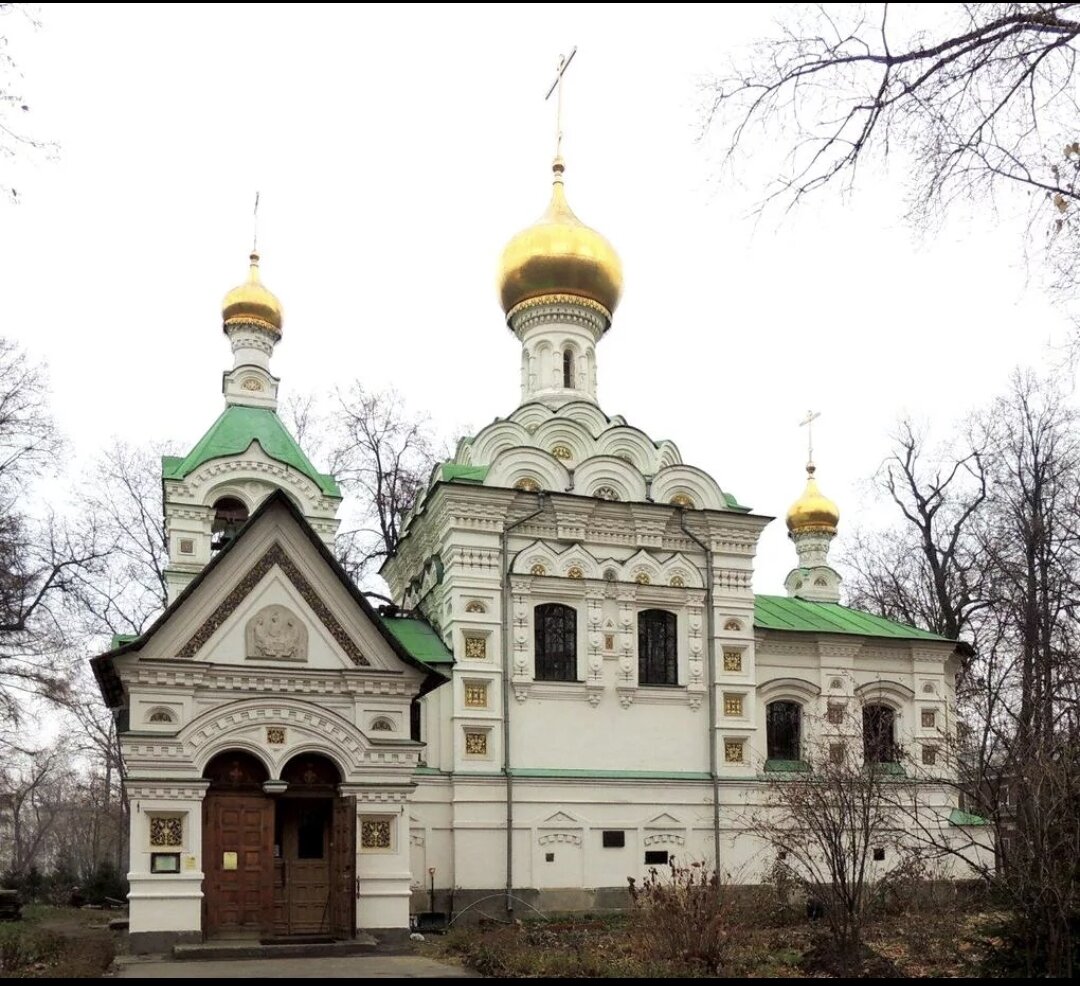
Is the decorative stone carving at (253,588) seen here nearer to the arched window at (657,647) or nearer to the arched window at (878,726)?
the arched window at (657,647)

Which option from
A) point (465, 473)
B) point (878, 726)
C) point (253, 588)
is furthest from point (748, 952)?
point (878, 726)

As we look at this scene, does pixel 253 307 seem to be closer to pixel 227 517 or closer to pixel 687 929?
pixel 227 517

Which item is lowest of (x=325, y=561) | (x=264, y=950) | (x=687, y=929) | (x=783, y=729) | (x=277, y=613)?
(x=264, y=950)

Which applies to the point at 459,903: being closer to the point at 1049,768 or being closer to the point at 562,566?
the point at 562,566

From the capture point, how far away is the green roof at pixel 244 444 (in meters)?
19.7

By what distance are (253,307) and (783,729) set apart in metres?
11.9

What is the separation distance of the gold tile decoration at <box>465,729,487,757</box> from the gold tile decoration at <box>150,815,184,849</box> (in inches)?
214

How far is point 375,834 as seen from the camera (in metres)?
15.2

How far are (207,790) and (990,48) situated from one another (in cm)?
1185

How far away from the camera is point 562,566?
1994 centimetres

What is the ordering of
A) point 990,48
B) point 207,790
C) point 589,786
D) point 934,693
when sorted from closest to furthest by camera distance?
point 990,48 → point 207,790 → point 589,786 → point 934,693

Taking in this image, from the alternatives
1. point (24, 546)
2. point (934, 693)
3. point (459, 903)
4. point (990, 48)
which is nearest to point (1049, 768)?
point (990, 48)

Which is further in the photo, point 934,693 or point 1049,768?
point 934,693

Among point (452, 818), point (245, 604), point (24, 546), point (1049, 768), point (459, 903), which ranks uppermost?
point (24, 546)
